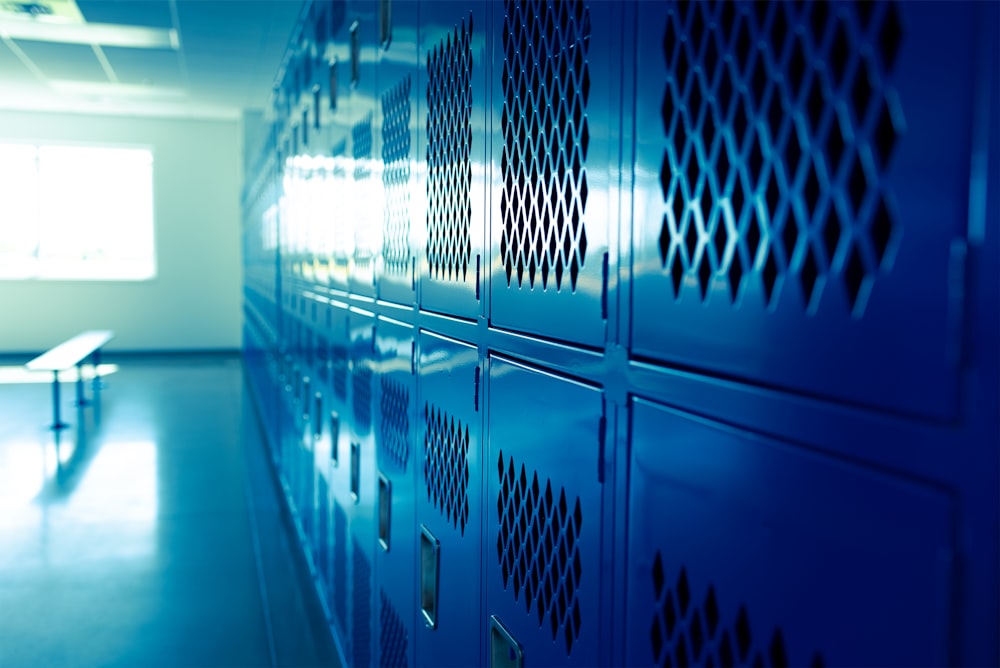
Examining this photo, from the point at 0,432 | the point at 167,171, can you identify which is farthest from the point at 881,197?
the point at 167,171

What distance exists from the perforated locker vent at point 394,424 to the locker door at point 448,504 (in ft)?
0.42

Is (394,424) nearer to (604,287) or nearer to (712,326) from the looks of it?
(604,287)

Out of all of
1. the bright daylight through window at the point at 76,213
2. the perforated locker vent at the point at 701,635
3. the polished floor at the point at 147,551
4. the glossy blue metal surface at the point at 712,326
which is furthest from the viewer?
the bright daylight through window at the point at 76,213

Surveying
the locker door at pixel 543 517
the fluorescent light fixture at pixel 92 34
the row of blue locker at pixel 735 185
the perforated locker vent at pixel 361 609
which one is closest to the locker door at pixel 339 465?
the perforated locker vent at pixel 361 609

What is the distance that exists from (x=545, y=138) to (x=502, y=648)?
30.8 inches

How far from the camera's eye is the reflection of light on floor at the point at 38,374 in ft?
33.3

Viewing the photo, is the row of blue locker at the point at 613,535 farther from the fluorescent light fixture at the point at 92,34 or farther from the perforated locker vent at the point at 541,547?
the fluorescent light fixture at the point at 92,34

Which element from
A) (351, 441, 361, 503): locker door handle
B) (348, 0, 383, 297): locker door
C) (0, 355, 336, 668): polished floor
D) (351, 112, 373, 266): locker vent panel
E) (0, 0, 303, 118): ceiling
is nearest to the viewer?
(348, 0, 383, 297): locker door

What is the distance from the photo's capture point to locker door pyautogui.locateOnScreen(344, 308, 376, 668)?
2.45 m

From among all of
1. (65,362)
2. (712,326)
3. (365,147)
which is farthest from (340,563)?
(65,362)

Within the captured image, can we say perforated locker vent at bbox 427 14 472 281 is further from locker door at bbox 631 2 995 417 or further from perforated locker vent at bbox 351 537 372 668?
perforated locker vent at bbox 351 537 372 668

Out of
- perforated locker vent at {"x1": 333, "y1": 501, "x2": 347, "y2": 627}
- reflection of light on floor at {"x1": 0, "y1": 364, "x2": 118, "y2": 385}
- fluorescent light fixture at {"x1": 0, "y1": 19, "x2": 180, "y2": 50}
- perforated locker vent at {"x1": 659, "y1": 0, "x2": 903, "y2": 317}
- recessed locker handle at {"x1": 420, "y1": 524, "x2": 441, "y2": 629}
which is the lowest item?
reflection of light on floor at {"x1": 0, "y1": 364, "x2": 118, "y2": 385}

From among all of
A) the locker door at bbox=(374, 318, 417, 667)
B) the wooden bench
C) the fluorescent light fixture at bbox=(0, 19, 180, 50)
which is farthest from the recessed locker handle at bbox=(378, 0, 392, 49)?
the fluorescent light fixture at bbox=(0, 19, 180, 50)

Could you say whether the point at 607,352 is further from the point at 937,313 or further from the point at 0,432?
the point at 0,432
